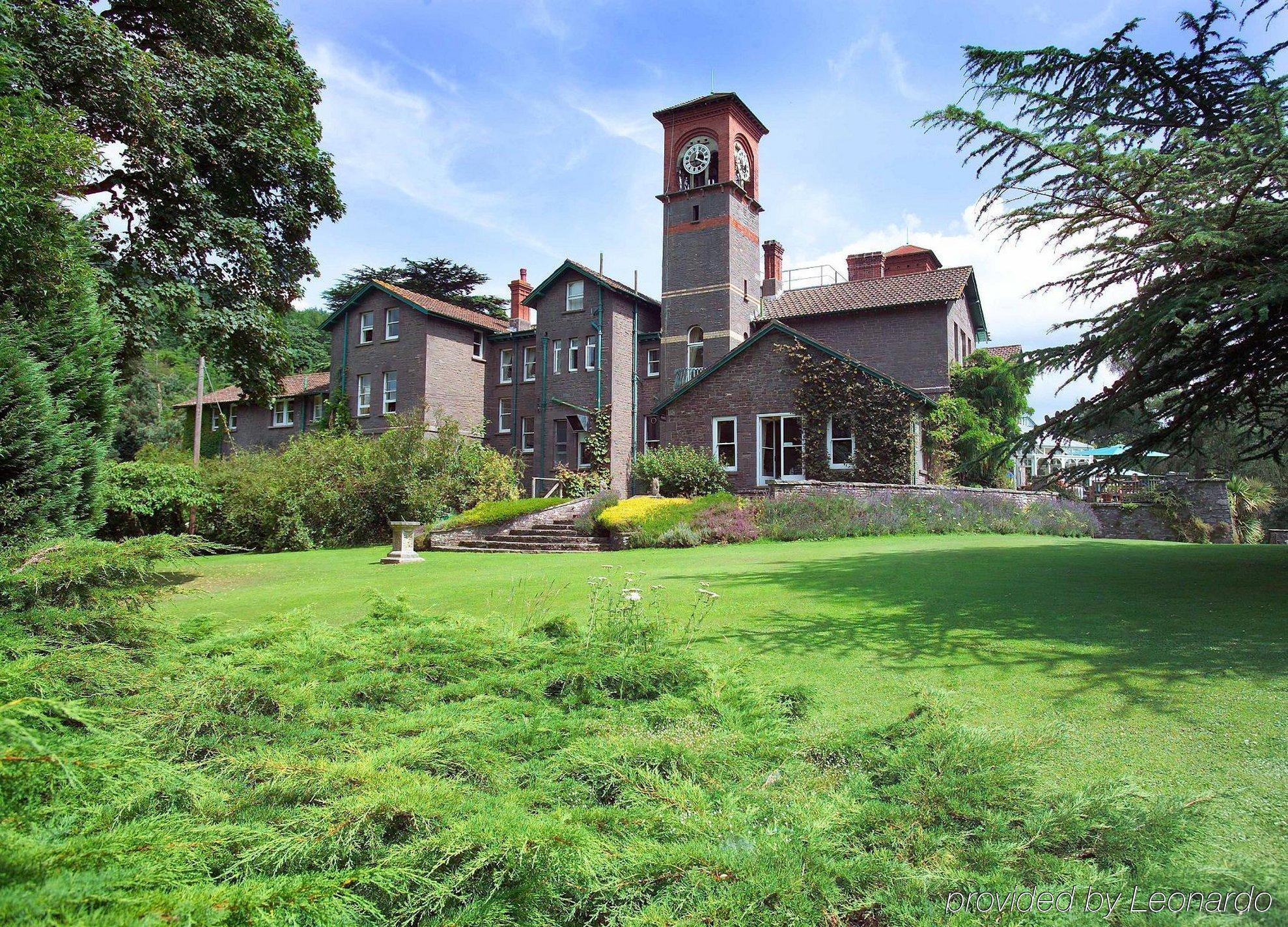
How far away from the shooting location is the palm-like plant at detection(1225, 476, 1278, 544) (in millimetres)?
22844

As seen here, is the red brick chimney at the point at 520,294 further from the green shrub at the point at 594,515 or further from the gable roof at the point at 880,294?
the green shrub at the point at 594,515

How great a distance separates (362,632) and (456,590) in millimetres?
4426

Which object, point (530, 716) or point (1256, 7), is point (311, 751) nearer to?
point (530, 716)

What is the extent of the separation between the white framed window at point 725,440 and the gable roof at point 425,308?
15.7 m

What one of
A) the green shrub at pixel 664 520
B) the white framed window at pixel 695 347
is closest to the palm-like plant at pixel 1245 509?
the green shrub at pixel 664 520

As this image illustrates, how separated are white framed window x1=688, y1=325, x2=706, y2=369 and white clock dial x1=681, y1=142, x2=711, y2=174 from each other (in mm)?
7207

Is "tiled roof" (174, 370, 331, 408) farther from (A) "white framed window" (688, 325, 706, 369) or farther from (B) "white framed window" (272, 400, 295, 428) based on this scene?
(A) "white framed window" (688, 325, 706, 369)

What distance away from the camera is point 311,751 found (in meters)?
3.05

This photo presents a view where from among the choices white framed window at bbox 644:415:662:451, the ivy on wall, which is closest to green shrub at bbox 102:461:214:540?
the ivy on wall

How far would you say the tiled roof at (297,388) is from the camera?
1533 inches

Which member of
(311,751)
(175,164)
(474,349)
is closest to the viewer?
(311,751)

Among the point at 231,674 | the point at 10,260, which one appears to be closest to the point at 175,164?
the point at 10,260

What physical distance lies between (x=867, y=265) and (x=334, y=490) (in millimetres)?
26879

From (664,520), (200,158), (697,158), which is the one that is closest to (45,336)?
(200,158)
